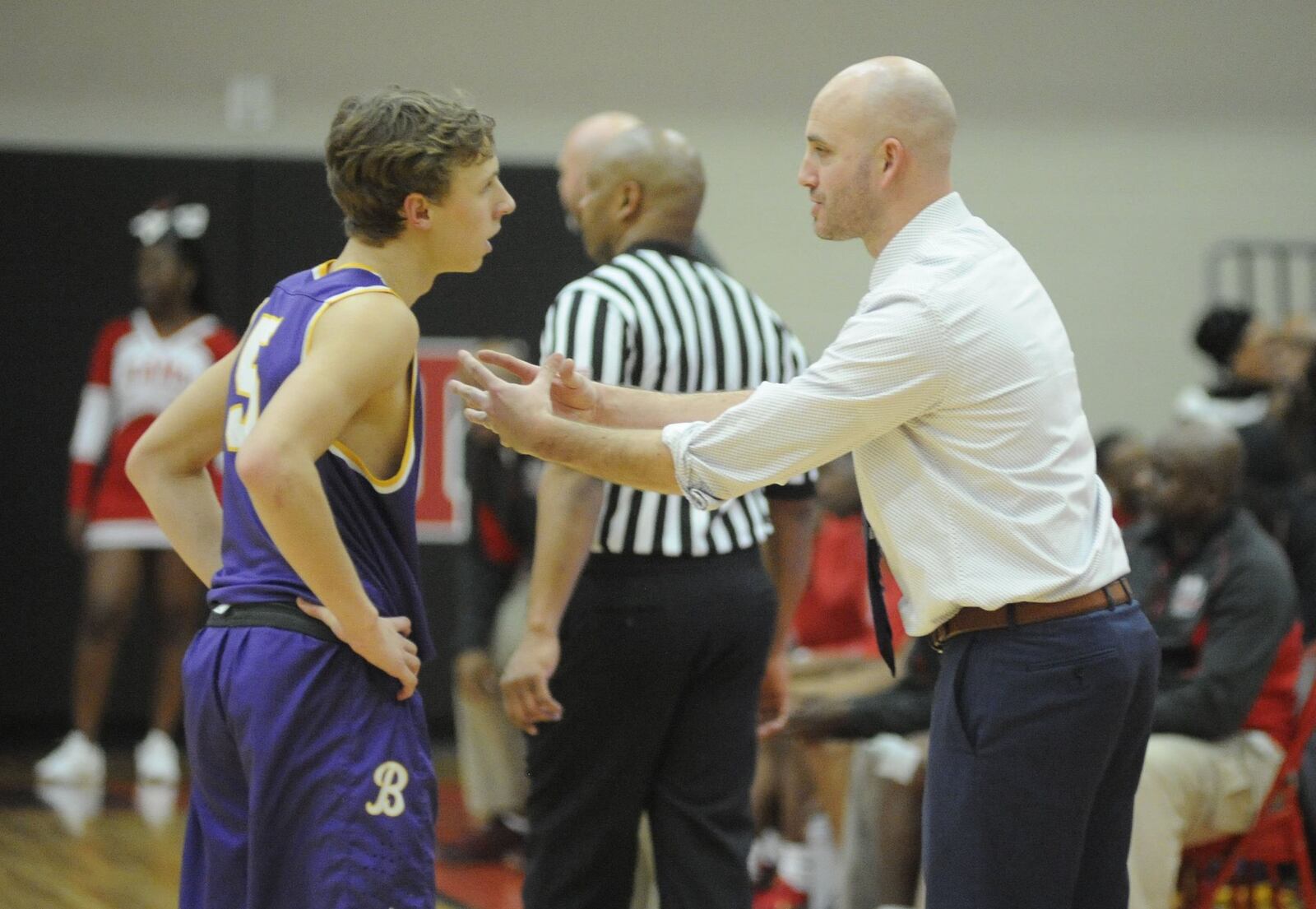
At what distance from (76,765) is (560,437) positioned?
4.86 metres

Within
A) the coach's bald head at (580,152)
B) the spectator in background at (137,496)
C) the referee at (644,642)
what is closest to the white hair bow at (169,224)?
the spectator in background at (137,496)

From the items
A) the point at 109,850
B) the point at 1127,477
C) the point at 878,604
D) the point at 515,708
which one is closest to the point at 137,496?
the point at 109,850

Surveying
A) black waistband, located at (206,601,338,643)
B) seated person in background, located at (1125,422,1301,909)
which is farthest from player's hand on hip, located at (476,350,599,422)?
seated person in background, located at (1125,422,1301,909)

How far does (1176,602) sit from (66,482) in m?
5.47

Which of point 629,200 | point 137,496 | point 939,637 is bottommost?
point 137,496

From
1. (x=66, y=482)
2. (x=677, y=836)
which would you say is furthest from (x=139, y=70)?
(x=677, y=836)

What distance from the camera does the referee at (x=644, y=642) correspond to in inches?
120

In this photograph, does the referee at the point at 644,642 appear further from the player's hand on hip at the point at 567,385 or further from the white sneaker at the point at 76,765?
the white sneaker at the point at 76,765

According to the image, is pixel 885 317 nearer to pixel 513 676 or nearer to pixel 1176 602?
pixel 513 676

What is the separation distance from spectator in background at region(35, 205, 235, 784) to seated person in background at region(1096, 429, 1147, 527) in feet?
12.1

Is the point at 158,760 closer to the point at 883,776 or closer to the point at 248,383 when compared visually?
the point at 883,776

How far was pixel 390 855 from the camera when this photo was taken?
2.19 m

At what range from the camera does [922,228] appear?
2.47 metres

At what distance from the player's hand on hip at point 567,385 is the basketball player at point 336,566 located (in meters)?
0.19
